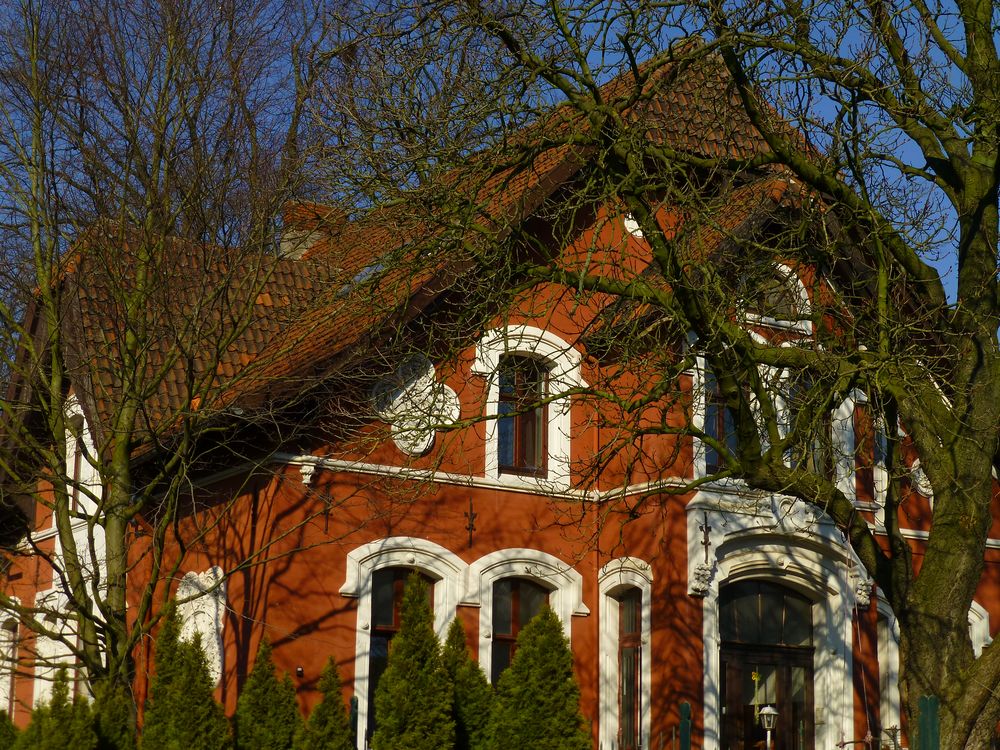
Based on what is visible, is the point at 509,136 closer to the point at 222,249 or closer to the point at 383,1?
the point at 383,1

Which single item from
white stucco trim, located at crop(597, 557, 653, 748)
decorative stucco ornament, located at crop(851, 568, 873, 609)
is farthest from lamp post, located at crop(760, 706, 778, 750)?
decorative stucco ornament, located at crop(851, 568, 873, 609)

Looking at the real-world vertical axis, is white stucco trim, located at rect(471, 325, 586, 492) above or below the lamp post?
above

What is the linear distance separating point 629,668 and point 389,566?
2.83 m

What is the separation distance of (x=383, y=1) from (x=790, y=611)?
7.81 m

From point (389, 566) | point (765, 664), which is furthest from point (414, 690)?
point (765, 664)

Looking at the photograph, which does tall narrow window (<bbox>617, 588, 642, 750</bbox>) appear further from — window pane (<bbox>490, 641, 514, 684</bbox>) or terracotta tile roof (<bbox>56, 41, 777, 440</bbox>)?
terracotta tile roof (<bbox>56, 41, 777, 440</bbox>)

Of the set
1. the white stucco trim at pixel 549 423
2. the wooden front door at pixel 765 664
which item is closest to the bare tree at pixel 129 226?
the white stucco trim at pixel 549 423

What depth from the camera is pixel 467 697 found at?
12617 mm

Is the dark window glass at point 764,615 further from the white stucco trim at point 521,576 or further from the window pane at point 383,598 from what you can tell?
the window pane at point 383,598

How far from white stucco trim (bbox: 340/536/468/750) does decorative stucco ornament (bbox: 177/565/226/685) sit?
52.3 inches

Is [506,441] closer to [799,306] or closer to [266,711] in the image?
→ [266,711]

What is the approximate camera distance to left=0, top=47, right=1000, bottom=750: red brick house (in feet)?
41.7

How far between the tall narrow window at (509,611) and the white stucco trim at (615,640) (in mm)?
671

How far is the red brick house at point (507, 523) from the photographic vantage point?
12703mm
